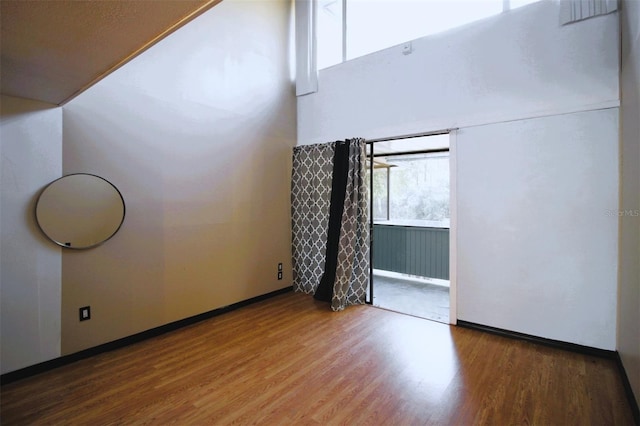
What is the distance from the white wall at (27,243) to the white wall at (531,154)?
3223mm

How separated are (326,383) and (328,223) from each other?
209cm

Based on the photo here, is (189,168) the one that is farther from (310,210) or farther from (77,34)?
(77,34)

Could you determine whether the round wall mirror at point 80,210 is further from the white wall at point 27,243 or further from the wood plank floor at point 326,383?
the wood plank floor at point 326,383

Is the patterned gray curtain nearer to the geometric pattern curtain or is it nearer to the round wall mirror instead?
the geometric pattern curtain

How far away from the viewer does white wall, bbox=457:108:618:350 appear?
7.80ft

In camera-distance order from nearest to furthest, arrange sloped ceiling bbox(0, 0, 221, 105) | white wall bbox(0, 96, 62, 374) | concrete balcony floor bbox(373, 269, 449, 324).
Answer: sloped ceiling bbox(0, 0, 221, 105) → white wall bbox(0, 96, 62, 374) → concrete balcony floor bbox(373, 269, 449, 324)

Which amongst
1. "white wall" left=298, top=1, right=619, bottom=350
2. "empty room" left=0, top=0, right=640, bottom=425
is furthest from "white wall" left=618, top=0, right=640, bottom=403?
"white wall" left=298, top=1, right=619, bottom=350

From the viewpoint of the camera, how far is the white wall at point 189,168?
2.49 meters

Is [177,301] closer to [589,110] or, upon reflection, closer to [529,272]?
[529,272]

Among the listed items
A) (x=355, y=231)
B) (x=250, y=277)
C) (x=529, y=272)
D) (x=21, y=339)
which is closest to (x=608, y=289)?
(x=529, y=272)

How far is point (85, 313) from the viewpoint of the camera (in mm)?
2432

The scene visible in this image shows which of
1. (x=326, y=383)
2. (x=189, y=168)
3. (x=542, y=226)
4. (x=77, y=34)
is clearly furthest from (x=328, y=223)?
(x=77, y=34)

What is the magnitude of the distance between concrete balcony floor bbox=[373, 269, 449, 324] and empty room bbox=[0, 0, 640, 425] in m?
0.09

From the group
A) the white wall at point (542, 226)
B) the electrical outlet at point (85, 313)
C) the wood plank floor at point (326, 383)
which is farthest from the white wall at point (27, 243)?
the white wall at point (542, 226)
